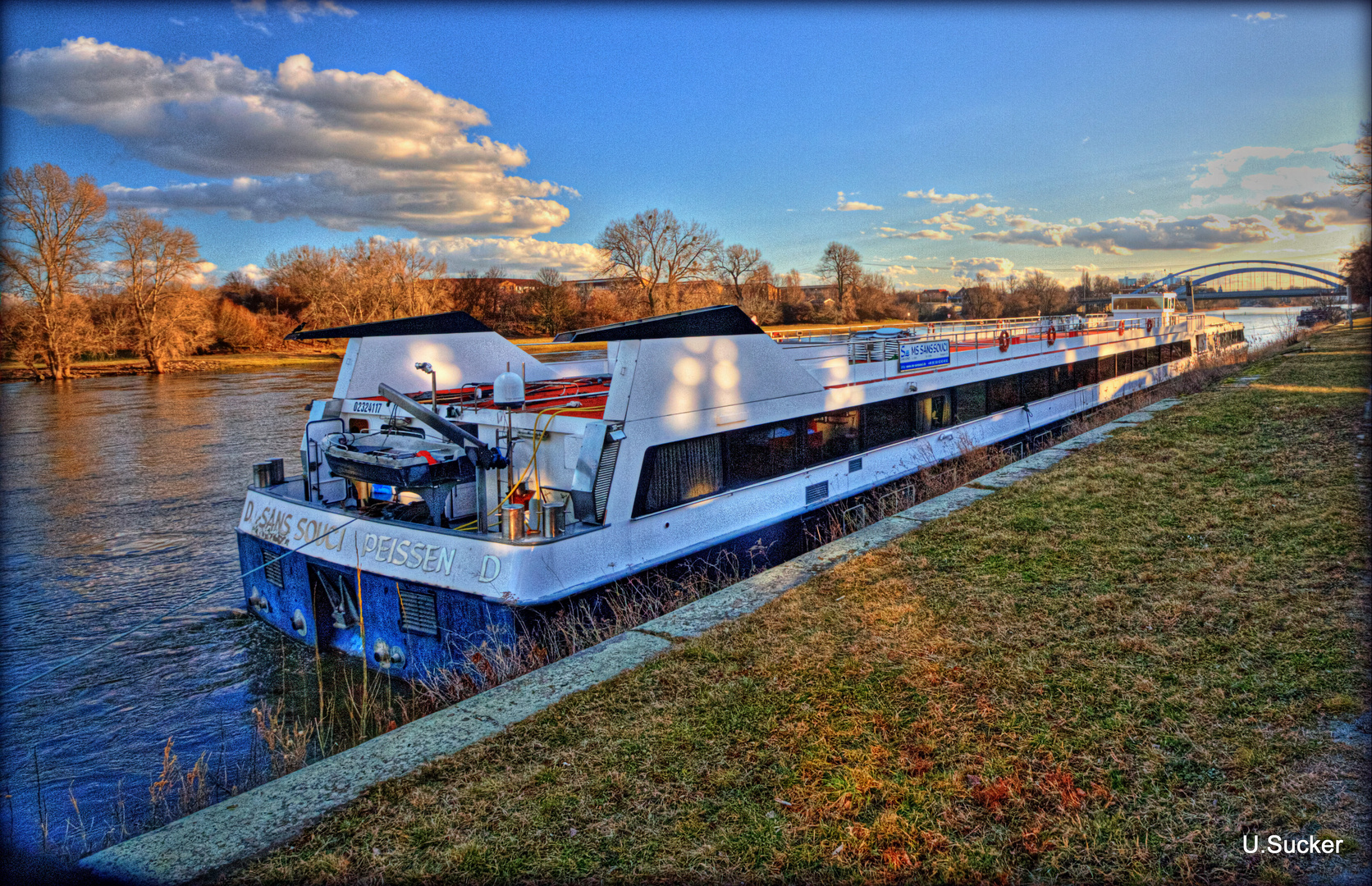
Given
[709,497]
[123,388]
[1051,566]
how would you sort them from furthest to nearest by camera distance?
1. [123,388]
2. [709,497]
3. [1051,566]

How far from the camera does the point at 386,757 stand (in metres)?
4.02

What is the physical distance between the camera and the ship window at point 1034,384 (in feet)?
50.4

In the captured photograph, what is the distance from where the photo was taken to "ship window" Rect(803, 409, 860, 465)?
9.85 metres

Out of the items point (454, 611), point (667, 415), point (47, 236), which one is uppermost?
point (47, 236)

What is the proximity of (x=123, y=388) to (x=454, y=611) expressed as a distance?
4323 centimetres

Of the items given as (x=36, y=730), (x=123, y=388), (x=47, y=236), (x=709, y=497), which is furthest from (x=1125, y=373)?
(x=47, y=236)

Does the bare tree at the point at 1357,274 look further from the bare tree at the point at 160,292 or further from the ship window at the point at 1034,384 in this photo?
the bare tree at the point at 160,292

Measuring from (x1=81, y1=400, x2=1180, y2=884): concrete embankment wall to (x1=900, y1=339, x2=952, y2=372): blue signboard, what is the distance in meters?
5.60

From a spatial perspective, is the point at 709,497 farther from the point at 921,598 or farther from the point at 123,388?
the point at 123,388

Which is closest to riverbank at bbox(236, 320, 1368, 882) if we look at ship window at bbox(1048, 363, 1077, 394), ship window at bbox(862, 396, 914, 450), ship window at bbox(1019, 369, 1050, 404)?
ship window at bbox(862, 396, 914, 450)

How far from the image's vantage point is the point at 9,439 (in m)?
25.1

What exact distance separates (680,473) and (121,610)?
844cm

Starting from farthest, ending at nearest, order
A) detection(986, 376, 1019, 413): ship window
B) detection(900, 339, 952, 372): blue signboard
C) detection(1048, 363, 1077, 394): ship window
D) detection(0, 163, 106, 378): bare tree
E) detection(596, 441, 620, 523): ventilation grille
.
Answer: detection(0, 163, 106, 378): bare tree
detection(1048, 363, 1077, 394): ship window
detection(986, 376, 1019, 413): ship window
detection(900, 339, 952, 372): blue signboard
detection(596, 441, 620, 523): ventilation grille

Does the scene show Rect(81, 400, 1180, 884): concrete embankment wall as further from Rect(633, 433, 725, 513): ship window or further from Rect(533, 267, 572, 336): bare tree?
Rect(533, 267, 572, 336): bare tree
